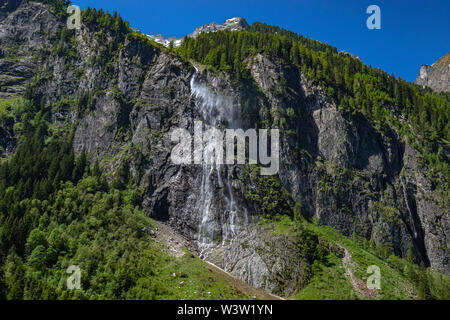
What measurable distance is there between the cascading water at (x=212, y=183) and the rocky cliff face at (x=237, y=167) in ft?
0.69

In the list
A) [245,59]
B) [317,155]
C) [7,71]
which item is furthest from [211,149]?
[7,71]

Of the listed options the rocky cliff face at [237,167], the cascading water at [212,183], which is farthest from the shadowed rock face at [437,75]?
the cascading water at [212,183]

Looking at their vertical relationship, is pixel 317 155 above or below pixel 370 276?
above

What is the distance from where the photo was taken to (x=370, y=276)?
48594 millimetres

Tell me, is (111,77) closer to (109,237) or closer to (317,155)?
(109,237)

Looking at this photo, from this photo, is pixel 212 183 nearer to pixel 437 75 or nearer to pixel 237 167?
pixel 237 167

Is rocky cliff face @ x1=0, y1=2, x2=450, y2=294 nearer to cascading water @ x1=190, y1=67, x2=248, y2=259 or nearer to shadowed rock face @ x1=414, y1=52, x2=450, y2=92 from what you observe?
cascading water @ x1=190, y1=67, x2=248, y2=259

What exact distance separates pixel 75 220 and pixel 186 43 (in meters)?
62.3

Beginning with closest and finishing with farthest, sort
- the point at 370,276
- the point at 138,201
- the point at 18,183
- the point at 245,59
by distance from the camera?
the point at 370,276, the point at 18,183, the point at 138,201, the point at 245,59

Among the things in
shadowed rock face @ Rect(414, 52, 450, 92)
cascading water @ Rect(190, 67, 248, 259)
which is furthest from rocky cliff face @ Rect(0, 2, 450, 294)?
shadowed rock face @ Rect(414, 52, 450, 92)

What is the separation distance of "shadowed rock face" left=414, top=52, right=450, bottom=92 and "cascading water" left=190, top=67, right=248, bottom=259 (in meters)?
133

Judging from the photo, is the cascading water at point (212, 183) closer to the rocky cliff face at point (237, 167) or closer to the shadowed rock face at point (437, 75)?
the rocky cliff face at point (237, 167)

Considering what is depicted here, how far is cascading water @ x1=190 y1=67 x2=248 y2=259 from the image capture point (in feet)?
194

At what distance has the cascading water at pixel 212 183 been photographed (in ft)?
194
